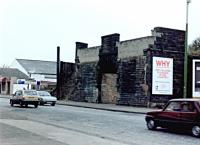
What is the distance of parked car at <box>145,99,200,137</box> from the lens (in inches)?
656

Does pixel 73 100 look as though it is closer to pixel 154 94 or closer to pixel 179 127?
pixel 154 94

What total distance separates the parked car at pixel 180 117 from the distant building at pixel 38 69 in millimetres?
68933

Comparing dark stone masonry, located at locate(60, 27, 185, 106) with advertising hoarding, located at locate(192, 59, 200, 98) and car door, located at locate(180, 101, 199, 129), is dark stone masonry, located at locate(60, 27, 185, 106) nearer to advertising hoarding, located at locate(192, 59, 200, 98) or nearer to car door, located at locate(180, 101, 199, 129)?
advertising hoarding, located at locate(192, 59, 200, 98)

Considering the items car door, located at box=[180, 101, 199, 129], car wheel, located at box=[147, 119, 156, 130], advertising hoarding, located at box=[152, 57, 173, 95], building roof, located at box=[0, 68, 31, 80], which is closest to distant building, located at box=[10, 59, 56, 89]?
building roof, located at box=[0, 68, 31, 80]

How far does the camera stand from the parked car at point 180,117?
1667cm

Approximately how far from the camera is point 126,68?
4431 cm

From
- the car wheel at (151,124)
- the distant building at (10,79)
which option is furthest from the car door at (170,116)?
the distant building at (10,79)

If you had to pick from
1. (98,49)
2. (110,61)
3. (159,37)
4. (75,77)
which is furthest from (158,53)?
(75,77)

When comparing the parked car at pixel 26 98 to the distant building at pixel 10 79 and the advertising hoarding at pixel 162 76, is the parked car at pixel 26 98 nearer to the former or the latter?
the advertising hoarding at pixel 162 76

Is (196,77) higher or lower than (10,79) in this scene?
lower

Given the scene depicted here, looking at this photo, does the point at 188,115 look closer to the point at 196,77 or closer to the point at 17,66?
the point at 196,77

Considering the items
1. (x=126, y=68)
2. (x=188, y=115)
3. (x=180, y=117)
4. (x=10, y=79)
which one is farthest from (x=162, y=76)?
(x=10, y=79)

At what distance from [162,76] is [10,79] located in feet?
169

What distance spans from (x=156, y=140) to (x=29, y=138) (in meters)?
4.31
